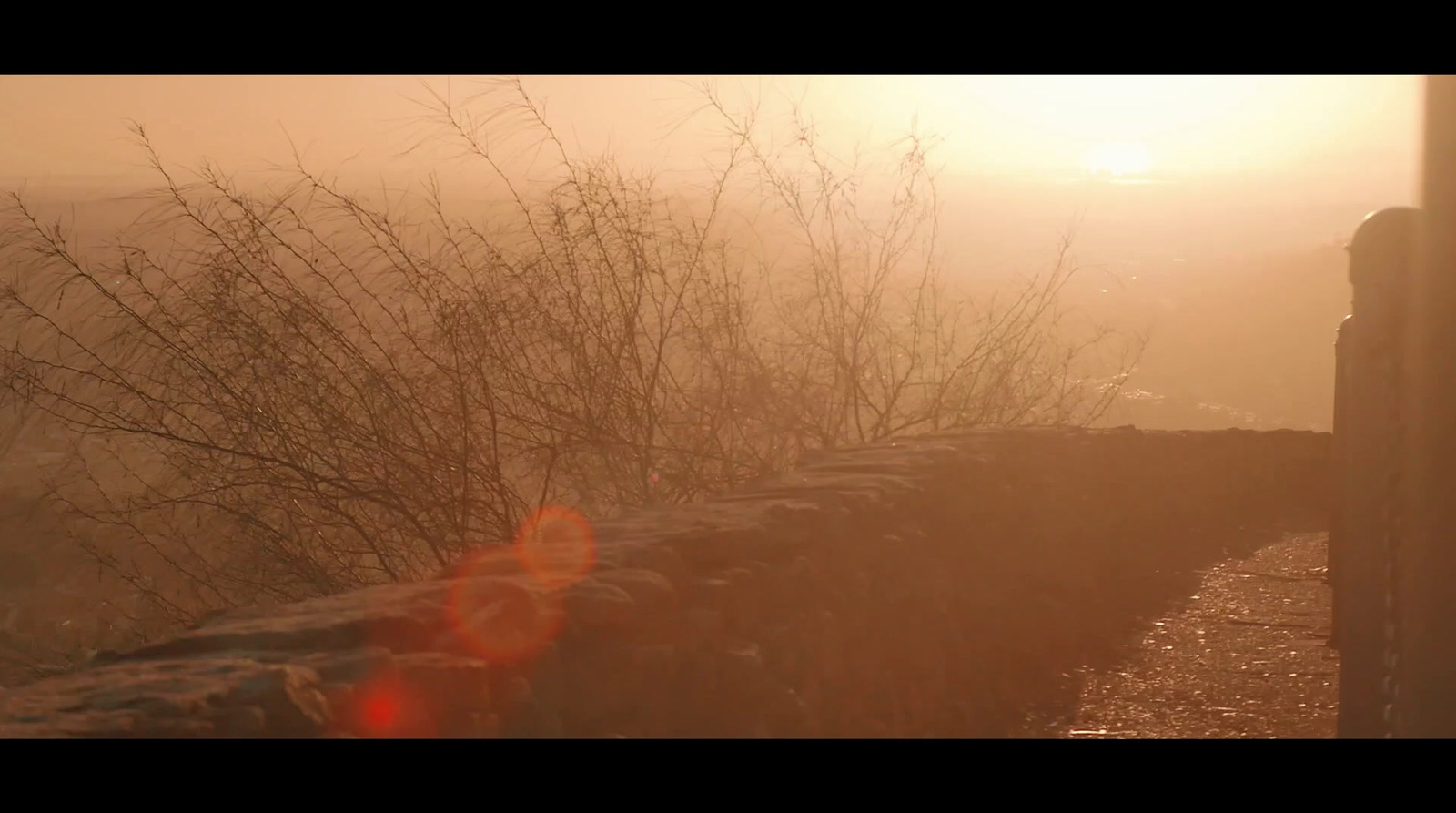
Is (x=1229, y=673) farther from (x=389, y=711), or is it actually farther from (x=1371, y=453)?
(x=389, y=711)

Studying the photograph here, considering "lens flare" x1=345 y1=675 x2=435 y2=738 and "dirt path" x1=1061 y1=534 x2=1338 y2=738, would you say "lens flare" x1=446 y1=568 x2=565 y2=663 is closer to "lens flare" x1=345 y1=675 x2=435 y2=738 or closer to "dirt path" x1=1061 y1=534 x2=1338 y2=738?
"lens flare" x1=345 y1=675 x2=435 y2=738

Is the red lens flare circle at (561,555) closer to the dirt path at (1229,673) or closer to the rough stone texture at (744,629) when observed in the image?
the rough stone texture at (744,629)

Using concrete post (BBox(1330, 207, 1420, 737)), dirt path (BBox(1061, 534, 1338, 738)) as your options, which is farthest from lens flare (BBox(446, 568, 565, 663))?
concrete post (BBox(1330, 207, 1420, 737))

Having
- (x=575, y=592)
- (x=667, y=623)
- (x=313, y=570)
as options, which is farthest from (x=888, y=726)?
(x=313, y=570)

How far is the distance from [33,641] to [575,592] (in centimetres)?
888

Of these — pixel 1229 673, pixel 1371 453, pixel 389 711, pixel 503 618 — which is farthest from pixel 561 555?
pixel 1229 673

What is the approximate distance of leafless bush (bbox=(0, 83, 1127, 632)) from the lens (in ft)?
22.5

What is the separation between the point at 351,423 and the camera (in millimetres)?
7066

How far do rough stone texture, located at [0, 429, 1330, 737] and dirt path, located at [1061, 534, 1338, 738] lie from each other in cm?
20

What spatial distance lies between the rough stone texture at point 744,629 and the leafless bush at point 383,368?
1.65m

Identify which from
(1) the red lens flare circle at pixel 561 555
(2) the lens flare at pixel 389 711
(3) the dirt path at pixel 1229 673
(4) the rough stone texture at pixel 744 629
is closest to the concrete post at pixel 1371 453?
(3) the dirt path at pixel 1229 673

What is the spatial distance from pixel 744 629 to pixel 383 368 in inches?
139

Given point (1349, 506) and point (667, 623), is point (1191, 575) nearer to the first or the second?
point (1349, 506)

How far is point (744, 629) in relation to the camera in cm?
432
